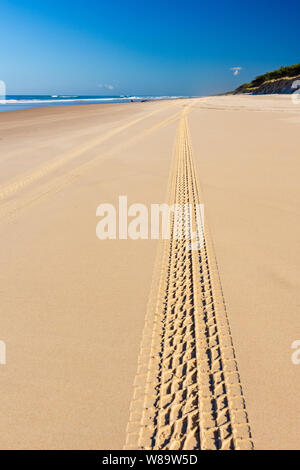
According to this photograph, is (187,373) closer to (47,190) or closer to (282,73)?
(47,190)

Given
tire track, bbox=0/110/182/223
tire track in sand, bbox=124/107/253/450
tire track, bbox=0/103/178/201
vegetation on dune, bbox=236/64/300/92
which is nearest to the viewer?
tire track in sand, bbox=124/107/253/450

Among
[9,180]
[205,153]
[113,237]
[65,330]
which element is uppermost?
[205,153]

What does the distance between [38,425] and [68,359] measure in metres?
0.48

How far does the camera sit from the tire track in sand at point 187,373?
5.74 ft

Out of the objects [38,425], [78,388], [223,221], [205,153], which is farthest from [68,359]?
[205,153]

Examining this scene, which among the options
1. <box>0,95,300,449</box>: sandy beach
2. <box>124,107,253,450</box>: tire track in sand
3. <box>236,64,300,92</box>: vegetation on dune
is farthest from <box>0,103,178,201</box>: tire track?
<box>236,64,300,92</box>: vegetation on dune

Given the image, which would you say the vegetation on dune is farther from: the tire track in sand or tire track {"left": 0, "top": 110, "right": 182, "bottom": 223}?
the tire track in sand

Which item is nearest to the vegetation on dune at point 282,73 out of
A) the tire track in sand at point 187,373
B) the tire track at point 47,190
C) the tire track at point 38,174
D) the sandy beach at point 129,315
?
the tire track at point 38,174

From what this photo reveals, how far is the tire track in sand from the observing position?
175 centimetres

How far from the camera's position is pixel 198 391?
199 cm

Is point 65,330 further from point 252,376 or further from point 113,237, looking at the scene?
point 113,237

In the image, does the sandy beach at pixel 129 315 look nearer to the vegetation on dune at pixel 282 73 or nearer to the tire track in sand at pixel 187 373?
the tire track in sand at pixel 187 373

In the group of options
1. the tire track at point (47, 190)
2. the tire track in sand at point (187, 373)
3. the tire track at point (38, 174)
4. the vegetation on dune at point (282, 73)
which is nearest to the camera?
the tire track in sand at point (187, 373)

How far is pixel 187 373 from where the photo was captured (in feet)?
6.91
